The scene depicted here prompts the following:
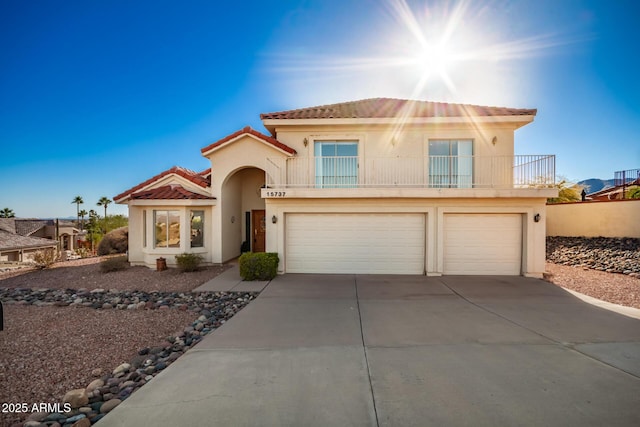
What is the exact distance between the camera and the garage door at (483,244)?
10.1 meters

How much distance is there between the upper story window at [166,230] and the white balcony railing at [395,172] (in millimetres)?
4579

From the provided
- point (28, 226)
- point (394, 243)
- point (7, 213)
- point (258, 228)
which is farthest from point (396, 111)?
point (7, 213)

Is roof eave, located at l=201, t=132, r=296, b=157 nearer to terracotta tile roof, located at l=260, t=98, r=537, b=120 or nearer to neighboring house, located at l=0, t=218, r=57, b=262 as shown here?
terracotta tile roof, located at l=260, t=98, r=537, b=120

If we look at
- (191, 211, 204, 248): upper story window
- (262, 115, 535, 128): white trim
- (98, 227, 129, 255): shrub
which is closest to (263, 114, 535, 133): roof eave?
(262, 115, 535, 128): white trim

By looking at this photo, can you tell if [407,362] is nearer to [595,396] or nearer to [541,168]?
[595,396]

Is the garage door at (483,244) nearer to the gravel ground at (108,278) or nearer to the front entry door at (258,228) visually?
the front entry door at (258,228)

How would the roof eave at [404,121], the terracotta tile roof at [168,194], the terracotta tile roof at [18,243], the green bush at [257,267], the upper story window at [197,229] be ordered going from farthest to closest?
the terracotta tile roof at [18,243] < the upper story window at [197,229] < the terracotta tile roof at [168,194] < the roof eave at [404,121] < the green bush at [257,267]

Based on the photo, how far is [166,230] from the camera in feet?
38.7

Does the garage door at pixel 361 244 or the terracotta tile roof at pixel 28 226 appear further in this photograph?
the terracotta tile roof at pixel 28 226

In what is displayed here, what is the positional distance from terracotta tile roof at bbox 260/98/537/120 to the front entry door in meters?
4.94

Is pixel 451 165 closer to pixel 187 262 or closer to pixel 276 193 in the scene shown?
pixel 276 193

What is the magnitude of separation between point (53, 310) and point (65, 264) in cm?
809

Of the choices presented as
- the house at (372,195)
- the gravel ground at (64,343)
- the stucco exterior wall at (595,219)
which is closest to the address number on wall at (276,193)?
the house at (372,195)

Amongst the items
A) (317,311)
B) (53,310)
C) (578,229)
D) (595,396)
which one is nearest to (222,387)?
(317,311)
